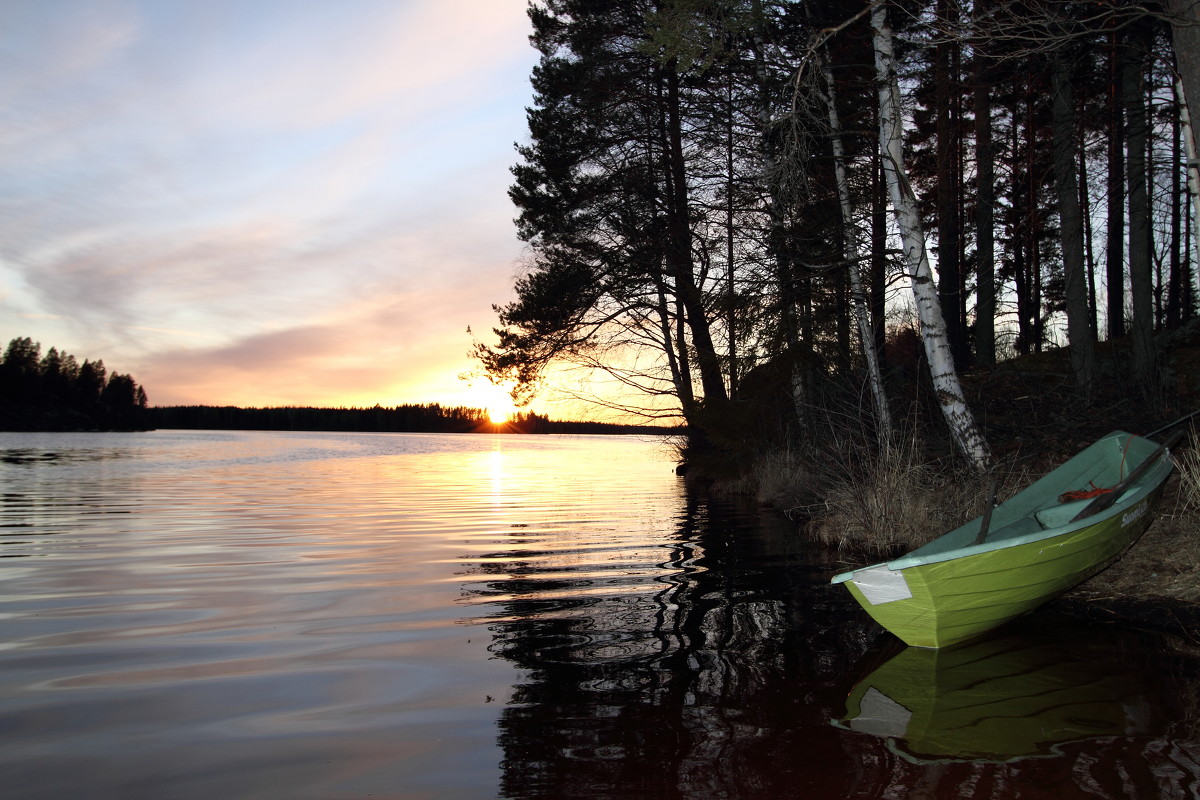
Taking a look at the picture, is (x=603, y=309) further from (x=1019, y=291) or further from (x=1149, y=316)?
(x=1019, y=291)

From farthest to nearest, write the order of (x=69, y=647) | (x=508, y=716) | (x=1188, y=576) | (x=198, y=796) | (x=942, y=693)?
(x=1188, y=576)
(x=69, y=647)
(x=942, y=693)
(x=508, y=716)
(x=198, y=796)

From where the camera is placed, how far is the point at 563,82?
1823 centimetres

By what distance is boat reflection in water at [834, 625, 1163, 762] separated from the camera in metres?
3.41

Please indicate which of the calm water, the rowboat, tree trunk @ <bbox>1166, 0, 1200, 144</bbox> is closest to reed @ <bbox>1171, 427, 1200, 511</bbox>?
the rowboat

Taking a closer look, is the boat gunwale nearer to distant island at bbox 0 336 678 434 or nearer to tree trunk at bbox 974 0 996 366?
tree trunk at bbox 974 0 996 366

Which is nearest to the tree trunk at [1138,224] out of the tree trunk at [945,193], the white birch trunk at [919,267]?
the tree trunk at [945,193]

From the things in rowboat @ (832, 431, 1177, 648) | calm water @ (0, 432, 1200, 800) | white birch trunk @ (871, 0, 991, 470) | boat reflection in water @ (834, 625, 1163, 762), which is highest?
white birch trunk @ (871, 0, 991, 470)

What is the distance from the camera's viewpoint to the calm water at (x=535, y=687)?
304 cm

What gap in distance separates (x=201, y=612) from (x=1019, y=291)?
2678 cm

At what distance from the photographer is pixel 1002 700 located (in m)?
3.94

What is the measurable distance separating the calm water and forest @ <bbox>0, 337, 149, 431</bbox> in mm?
100665

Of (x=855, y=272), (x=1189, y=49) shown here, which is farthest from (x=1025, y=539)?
(x=855, y=272)

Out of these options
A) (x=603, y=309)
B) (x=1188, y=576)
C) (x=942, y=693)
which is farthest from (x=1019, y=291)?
(x=942, y=693)

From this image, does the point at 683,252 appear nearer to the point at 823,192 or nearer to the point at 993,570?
the point at 823,192
